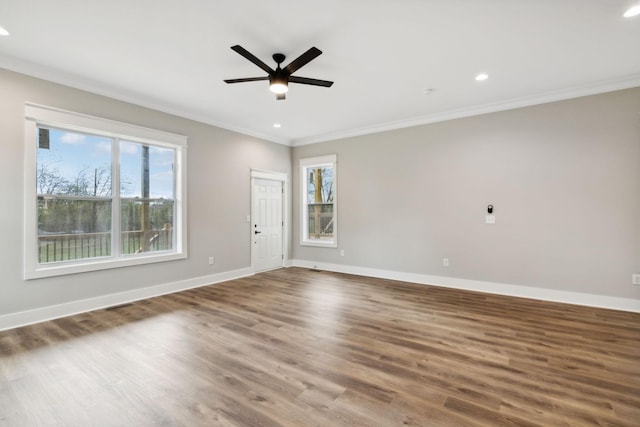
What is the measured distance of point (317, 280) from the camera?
5.33m

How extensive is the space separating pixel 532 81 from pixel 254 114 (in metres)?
4.06

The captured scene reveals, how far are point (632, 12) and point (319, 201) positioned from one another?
16.9ft

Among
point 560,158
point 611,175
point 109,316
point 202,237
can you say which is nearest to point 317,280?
point 202,237

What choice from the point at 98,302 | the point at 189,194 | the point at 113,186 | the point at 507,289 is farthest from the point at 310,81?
the point at 507,289

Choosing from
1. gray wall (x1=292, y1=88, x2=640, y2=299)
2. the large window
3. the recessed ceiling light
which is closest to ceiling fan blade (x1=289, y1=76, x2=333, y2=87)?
the recessed ceiling light

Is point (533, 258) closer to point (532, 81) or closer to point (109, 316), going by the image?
point (532, 81)

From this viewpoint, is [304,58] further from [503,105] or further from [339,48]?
[503,105]

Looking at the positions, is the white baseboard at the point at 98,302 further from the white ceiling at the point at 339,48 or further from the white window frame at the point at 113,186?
the white ceiling at the point at 339,48

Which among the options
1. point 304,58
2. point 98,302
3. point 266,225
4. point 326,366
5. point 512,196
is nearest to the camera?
point 326,366

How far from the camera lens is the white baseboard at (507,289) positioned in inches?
146

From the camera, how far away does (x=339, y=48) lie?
2.92m

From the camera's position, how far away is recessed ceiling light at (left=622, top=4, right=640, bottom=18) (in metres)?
2.35

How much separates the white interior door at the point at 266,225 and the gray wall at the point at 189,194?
0.69ft

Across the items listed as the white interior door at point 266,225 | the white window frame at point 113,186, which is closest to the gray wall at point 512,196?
the white interior door at point 266,225
